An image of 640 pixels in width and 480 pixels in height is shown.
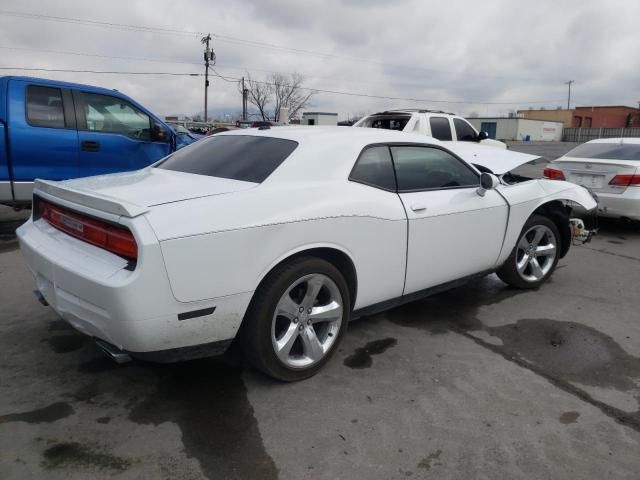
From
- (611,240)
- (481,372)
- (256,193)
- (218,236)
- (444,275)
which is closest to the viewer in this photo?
(218,236)

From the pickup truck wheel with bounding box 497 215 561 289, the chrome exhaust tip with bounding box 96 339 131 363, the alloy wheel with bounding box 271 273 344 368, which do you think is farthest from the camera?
the pickup truck wheel with bounding box 497 215 561 289

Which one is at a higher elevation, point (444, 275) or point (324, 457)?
point (444, 275)

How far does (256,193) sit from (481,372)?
1.83 metres

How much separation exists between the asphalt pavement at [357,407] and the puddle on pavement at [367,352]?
1 centimetres

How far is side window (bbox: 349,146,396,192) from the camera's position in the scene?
3285mm

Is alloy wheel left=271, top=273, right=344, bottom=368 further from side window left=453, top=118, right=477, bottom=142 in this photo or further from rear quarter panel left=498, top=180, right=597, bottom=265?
side window left=453, top=118, right=477, bottom=142

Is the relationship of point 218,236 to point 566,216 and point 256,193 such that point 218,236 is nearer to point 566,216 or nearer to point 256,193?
point 256,193

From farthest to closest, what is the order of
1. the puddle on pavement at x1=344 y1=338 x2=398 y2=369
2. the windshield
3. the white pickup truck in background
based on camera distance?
the white pickup truck in background
the windshield
the puddle on pavement at x1=344 y1=338 x2=398 y2=369

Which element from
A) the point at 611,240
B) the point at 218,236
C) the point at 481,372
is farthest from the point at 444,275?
the point at 611,240

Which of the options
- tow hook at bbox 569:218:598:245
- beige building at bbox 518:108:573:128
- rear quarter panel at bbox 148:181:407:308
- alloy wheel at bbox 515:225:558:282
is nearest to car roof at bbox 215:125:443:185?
rear quarter panel at bbox 148:181:407:308

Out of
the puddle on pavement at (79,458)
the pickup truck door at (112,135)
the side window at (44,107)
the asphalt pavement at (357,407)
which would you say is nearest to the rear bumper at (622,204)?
the asphalt pavement at (357,407)

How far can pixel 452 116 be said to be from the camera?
10.5 m

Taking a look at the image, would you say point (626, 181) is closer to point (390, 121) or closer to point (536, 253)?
point (536, 253)

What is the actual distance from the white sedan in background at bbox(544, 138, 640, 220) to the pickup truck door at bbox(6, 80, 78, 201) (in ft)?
22.7
